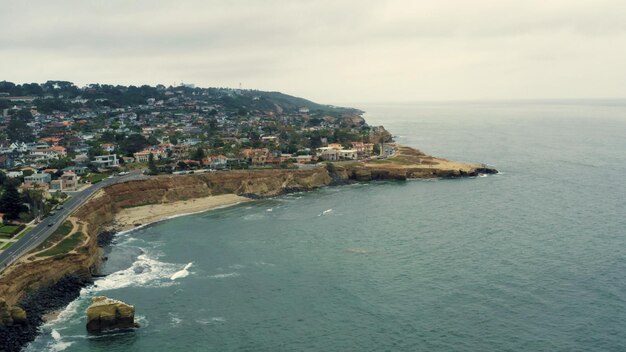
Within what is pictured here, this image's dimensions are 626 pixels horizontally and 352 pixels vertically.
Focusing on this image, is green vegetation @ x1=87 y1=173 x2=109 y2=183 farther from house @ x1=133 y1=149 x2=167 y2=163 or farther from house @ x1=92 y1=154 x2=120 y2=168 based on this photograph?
house @ x1=133 y1=149 x2=167 y2=163

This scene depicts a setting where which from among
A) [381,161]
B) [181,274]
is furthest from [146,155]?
[181,274]

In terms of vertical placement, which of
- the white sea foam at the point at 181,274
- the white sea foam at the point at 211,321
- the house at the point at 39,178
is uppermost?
the house at the point at 39,178

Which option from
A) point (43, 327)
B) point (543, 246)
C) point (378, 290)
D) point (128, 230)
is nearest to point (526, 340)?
point (378, 290)

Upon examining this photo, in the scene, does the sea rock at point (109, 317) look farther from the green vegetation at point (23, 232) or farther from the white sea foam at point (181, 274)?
the green vegetation at point (23, 232)

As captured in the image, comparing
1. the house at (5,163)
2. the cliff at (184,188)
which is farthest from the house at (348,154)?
the house at (5,163)

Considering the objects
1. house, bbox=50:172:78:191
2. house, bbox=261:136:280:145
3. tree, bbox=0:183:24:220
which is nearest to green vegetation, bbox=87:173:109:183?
house, bbox=50:172:78:191

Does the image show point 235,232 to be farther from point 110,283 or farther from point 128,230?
point 110,283
